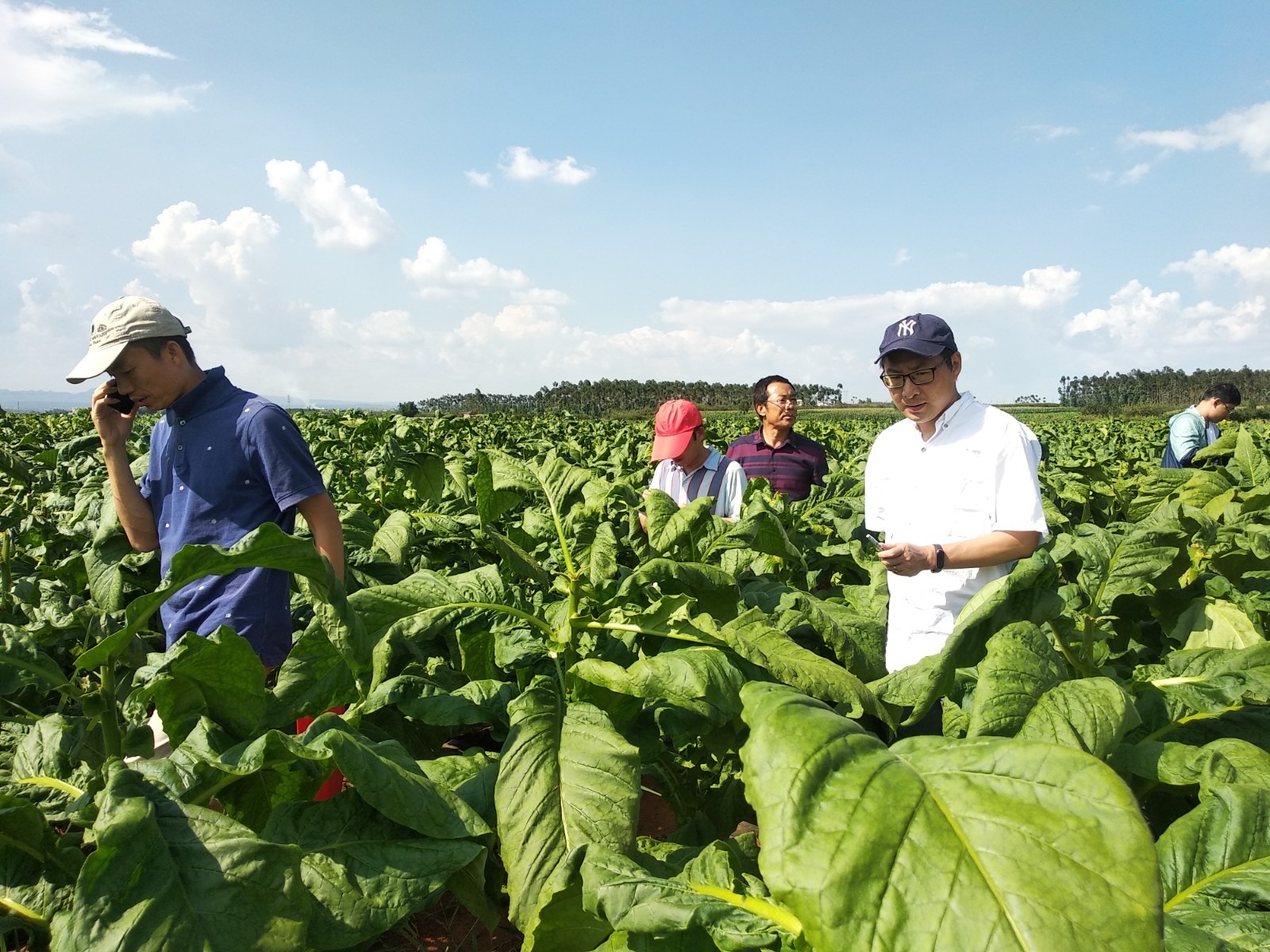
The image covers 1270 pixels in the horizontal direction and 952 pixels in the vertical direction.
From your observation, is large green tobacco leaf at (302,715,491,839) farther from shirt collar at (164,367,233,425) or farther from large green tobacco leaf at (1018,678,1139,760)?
shirt collar at (164,367,233,425)

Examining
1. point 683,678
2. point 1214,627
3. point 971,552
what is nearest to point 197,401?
point 683,678

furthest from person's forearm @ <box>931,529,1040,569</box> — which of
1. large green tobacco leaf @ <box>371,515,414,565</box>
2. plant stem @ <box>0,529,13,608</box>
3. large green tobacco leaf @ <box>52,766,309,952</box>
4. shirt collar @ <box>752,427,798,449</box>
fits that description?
shirt collar @ <box>752,427,798,449</box>

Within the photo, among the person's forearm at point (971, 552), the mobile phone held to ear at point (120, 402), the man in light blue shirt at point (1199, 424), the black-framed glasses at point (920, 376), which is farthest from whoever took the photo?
the man in light blue shirt at point (1199, 424)

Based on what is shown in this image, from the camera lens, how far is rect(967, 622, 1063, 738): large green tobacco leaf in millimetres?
1241

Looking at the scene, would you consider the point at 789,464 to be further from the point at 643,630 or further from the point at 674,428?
the point at 643,630

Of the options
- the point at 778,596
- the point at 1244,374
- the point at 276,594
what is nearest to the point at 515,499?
the point at 778,596

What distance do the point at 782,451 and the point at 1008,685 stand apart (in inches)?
199

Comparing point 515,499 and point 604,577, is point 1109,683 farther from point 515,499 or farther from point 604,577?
point 515,499

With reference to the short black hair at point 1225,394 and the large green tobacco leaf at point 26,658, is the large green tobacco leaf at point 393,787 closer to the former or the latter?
the large green tobacco leaf at point 26,658

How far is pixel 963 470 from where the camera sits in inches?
116

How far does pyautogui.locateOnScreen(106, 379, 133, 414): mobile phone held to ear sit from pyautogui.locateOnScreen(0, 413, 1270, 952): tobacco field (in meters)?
0.93

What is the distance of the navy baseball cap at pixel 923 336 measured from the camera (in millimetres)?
2936

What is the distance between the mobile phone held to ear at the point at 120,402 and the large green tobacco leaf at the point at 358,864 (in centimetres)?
250

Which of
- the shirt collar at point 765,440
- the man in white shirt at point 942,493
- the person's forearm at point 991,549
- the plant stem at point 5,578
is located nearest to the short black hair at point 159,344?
the plant stem at point 5,578
